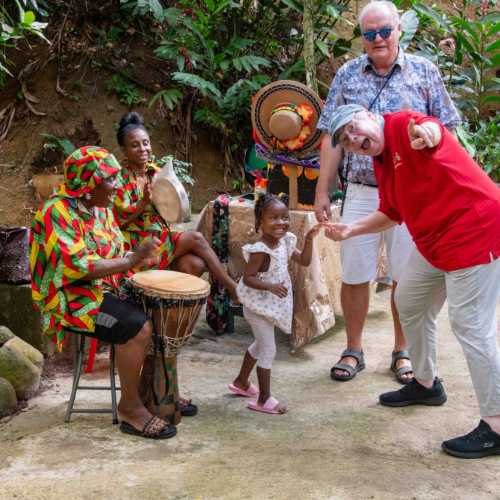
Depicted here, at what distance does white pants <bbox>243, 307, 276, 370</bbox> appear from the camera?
3.97m

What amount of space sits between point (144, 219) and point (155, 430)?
4.68 feet

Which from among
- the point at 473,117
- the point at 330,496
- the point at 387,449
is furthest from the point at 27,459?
the point at 473,117

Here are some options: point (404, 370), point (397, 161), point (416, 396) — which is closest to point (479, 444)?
point (416, 396)

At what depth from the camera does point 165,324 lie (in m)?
3.72

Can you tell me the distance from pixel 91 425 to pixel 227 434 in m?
0.68

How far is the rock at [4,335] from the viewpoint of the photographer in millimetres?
4246

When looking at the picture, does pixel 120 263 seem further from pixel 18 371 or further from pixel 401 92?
pixel 401 92

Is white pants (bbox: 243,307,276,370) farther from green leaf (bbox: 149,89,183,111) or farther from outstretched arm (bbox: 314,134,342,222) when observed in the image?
green leaf (bbox: 149,89,183,111)

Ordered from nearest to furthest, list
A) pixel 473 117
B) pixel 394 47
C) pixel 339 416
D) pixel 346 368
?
pixel 339 416 → pixel 394 47 → pixel 346 368 → pixel 473 117

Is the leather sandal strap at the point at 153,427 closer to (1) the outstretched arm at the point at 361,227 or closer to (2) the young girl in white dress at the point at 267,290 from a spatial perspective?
(2) the young girl in white dress at the point at 267,290

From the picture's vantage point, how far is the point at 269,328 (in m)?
4.02

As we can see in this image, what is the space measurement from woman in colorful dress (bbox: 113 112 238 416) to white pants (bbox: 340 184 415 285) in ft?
Answer: 2.34

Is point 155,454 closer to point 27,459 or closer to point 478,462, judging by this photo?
point 27,459

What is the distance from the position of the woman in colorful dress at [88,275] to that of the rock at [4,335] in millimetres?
655
